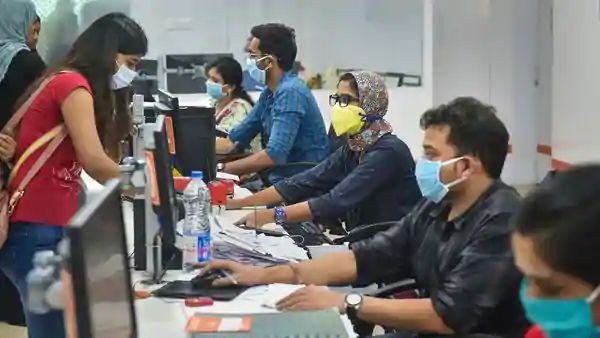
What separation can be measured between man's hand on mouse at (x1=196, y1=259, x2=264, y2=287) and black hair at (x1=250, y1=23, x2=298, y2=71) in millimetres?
2213

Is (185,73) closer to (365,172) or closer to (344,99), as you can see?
(344,99)

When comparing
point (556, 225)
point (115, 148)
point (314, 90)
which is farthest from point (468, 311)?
point (314, 90)

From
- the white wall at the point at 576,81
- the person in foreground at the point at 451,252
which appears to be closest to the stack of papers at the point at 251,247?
the person in foreground at the point at 451,252

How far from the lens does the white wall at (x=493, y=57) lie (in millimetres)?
8141

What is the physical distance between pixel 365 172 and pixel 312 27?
4.63m

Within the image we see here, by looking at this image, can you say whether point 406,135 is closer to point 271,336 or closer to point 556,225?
point 271,336

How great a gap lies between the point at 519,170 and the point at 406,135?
1.24m

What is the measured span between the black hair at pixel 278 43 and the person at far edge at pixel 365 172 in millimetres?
912

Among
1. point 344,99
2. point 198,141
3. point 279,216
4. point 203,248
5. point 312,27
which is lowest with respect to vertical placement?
point 279,216

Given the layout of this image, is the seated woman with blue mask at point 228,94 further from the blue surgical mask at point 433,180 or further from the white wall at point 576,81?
the blue surgical mask at point 433,180

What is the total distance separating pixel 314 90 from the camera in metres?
7.87

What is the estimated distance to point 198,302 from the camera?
2.48 meters

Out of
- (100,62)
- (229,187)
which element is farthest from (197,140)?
(100,62)

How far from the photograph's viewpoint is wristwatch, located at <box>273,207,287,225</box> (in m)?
3.67
